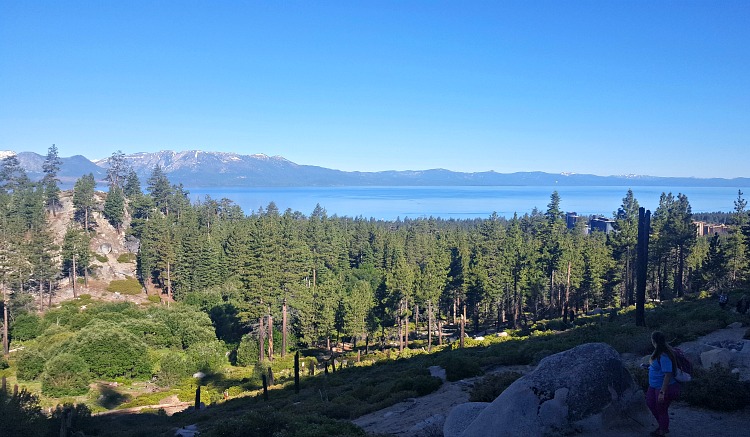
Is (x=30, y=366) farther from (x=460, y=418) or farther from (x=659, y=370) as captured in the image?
(x=659, y=370)

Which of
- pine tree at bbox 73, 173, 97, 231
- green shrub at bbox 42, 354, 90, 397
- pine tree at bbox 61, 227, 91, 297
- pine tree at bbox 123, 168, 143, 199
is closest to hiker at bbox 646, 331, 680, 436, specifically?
green shrub at bbox 42, 354, 90, 397

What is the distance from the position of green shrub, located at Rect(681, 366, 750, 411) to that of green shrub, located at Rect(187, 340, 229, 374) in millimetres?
34772

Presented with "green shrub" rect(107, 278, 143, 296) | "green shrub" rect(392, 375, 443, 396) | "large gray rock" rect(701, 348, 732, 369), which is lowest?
"green shrub" rect(107, 278, 143, 296)

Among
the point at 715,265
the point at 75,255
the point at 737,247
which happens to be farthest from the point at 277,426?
the point at 75,255

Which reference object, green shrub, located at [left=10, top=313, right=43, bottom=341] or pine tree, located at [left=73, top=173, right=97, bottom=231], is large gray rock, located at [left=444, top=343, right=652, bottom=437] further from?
pine tree, located at [left=73, top=173, right=97, bottom=231]

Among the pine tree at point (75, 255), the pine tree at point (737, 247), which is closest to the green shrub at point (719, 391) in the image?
the pine tree at point (737, 247)

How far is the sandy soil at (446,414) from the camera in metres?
8.37

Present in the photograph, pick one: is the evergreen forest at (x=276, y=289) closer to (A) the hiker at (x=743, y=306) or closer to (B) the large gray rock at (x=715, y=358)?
(B) the large gray rock at (x=715, y=358)

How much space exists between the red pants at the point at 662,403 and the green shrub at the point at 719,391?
2.50m

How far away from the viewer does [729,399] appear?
9133 millimetres

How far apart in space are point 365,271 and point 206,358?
41.8 meters

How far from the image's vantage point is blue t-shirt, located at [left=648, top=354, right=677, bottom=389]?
7547 millimetres

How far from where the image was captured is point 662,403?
24.8 ft

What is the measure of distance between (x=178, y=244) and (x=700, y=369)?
68086mm
